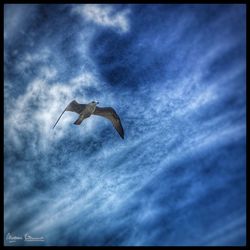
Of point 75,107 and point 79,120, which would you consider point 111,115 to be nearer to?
point 79,120

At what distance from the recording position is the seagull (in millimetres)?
14000

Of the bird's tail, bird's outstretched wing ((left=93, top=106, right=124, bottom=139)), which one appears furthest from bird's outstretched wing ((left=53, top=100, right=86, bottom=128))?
bird's outstretched wing ((left=93, top=106, right=124, bottom=139))

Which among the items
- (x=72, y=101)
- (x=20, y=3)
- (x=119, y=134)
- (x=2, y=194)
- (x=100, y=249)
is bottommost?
(x=100, y=249)

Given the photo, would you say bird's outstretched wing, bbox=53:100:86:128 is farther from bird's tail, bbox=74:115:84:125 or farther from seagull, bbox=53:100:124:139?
bird's tail, bbox=74:115:84:125

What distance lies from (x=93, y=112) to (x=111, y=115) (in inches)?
30.7

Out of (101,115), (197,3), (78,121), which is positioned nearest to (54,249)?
(78,121)

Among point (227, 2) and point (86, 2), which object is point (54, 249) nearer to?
point (86, 2)

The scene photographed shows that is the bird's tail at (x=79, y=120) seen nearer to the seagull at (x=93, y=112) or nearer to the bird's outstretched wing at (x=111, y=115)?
the seagull at (x=93, y=112)

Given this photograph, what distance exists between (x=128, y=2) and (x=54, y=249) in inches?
332

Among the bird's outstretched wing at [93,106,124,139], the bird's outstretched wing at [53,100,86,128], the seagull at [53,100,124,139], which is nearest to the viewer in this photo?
the bird's outstretched wing at [53,100,86,128]

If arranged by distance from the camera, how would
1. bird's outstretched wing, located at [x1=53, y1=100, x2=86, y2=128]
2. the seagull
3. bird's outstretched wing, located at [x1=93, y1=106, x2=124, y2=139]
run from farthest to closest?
bird's outstretched wing, located at [x1=93, y1=106, x2=124, y2=139]
the seagull
bird's outstretched wing, located at [x1=53, y1=100, x2=86, y2=128]

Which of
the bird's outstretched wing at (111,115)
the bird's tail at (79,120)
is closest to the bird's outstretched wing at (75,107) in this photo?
the bird's tail at (79,120)

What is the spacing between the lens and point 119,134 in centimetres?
1433

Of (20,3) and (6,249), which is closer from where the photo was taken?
(6,249)
